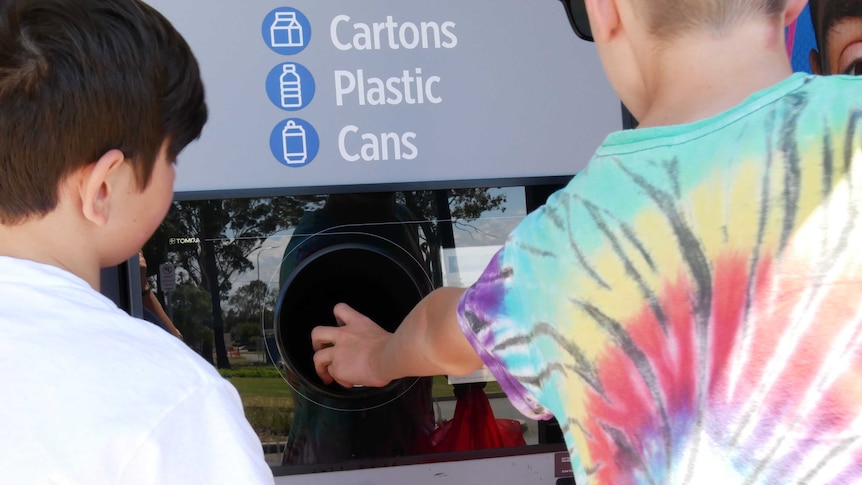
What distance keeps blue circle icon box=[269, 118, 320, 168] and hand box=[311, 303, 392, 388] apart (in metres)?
0.37

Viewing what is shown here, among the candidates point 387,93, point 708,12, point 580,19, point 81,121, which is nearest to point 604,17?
point 708,12

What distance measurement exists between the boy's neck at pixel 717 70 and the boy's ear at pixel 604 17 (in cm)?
9

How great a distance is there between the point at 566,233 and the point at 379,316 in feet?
4.00

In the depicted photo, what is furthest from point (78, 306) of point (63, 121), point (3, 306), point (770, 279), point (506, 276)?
point (770, 279)

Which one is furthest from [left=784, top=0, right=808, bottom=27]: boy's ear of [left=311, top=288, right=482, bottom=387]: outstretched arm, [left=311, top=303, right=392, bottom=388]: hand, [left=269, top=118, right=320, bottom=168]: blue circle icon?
[left=269, top=118, right=320, bottom=168]: blue circle icon

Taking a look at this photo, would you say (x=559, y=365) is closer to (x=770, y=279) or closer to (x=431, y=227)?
(x=770, y=279)

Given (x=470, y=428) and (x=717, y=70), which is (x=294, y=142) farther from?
(x=717, y=70)

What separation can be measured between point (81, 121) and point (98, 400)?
339 millimetres

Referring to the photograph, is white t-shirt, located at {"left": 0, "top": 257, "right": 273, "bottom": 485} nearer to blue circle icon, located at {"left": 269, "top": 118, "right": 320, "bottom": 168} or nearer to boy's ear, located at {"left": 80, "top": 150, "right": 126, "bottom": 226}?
boy's ear, located at {"left": 80, "top": 150, "right": 126, "bottom": 226}

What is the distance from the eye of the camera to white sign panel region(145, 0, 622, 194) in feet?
6.58

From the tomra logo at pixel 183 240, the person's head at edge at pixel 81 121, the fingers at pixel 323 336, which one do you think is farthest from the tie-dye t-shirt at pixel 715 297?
the tomra logo at pixel 183 240

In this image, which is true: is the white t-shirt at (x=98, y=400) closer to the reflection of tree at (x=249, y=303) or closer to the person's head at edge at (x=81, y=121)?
the person's head at edge at (x=81, y=121)

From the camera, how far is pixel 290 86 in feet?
6.64

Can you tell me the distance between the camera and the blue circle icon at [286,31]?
2010 millimetres
